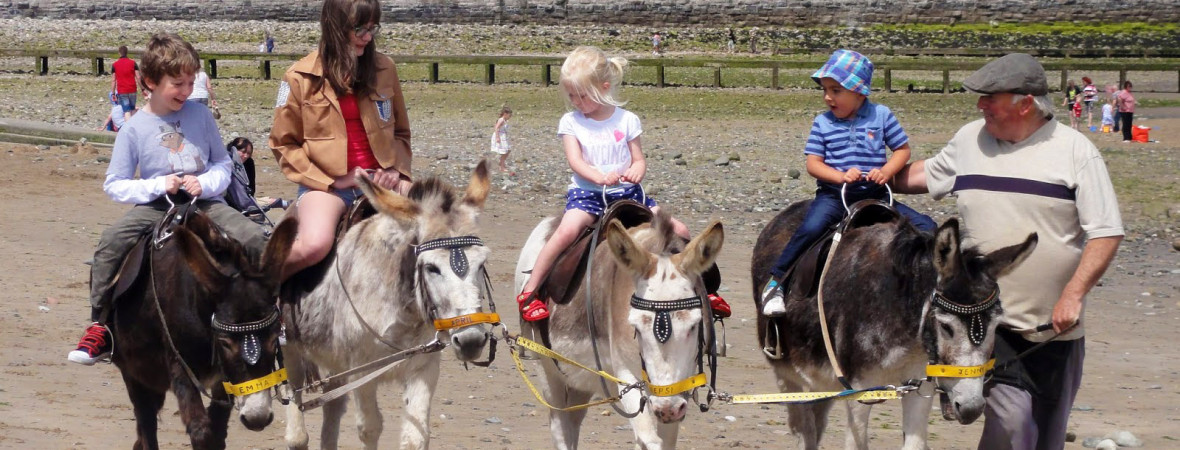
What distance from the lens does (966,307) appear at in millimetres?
5184

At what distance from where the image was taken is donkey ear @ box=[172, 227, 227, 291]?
533cm

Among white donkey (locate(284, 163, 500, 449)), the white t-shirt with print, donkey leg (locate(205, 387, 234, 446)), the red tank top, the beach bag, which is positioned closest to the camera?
white donkey (locate(284, 163, 500, 449))

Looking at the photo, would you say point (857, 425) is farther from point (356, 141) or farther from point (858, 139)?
point (356, 141)

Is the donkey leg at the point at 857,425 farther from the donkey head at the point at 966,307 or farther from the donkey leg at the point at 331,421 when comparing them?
the donkey leg at the point at 331,421

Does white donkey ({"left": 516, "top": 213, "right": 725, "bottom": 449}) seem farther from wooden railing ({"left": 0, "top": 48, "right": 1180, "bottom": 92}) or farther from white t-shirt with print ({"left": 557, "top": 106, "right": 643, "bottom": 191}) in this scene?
wooden railing ({"left": 0, "top": 48, "right": 1180, "bottom": 92})

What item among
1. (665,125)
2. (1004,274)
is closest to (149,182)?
(1004,274)

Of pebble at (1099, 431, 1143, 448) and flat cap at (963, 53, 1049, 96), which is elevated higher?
flat cap at (963, 53, 1049, 96)

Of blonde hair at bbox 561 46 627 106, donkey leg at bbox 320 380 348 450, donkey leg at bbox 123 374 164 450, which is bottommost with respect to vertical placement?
donkey leg at bbox 320 380 348 450

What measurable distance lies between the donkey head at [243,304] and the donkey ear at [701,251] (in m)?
1.58

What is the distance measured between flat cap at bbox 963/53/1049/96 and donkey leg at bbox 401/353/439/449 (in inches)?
104

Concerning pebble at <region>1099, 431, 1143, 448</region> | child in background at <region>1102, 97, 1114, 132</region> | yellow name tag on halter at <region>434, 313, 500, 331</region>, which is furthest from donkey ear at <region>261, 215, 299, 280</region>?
child in background at <region>1102, 97, 1114, 132</region>

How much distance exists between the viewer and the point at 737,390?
29.9 feet

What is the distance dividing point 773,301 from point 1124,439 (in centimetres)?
292

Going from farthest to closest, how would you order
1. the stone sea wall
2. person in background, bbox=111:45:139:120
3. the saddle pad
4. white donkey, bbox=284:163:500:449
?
the stone sea wall
person in background, bbox=111:45:139:120
the saddle pad
white donkey, bbox=284:163:500:449
